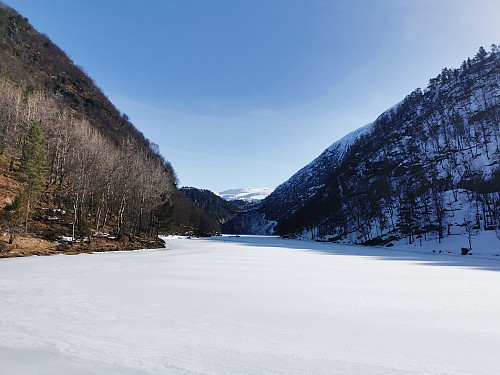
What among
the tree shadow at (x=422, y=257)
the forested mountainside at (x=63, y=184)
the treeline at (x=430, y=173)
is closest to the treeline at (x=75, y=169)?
the forested mountainside at (x=63, y=184)

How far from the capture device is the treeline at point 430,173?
9456cm

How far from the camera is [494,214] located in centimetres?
7981

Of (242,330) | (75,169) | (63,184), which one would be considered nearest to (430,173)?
(75,169)

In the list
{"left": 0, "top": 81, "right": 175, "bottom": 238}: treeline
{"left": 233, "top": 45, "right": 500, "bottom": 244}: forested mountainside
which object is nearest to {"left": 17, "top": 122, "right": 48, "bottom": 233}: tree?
{"left": 0, "top": 81, "right": 175, "bottom": 238}: treeline

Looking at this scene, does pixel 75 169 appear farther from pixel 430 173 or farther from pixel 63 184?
pixel 430 173

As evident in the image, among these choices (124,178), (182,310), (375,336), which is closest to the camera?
(375,336)

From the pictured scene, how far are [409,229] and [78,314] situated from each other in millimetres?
112471

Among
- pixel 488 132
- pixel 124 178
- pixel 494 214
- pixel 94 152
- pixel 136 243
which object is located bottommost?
pixel 136 243

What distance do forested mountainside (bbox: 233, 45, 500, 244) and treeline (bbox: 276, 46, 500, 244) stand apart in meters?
0.35

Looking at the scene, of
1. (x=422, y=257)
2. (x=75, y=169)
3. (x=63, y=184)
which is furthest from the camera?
(x=63, y=184)

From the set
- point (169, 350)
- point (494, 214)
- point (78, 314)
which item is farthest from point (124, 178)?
point (494, 214)

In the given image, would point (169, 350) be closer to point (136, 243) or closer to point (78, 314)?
point (78, 314)

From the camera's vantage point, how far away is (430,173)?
400 ft

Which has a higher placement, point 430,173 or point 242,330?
point 430,173
